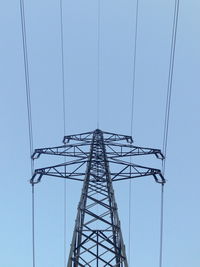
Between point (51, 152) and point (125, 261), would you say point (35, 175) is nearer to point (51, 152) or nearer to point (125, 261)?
point (51, 152)

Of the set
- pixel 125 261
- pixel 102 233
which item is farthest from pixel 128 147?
pixel 125 261

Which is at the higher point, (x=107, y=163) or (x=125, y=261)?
(x=107, y=163)

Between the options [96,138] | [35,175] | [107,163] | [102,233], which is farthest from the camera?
[96,138]

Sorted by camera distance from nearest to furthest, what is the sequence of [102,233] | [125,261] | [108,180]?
[125,261] → [102,233] → [108,180]

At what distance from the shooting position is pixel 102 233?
9.32 metres

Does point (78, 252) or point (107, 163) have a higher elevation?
point (107, 163)

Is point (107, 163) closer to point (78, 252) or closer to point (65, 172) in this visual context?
point (65, 172)

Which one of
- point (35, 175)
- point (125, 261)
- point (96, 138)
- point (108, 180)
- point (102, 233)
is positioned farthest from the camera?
point (96, 138)

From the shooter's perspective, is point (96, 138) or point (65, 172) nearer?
→ point (65, 172)

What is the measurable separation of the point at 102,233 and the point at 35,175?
4.23 m

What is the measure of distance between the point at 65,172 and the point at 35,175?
1214 millimetres

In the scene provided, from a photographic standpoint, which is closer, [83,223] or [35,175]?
[83,223]

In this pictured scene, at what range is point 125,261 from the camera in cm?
808

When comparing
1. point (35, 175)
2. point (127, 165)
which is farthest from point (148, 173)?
point (35, 175)
